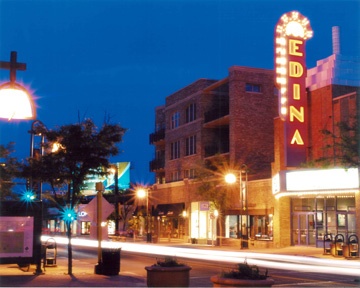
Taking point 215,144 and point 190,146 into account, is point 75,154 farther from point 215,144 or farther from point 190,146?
point 190,146

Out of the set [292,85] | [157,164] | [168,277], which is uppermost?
[292,85]

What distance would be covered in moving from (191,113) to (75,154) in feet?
121

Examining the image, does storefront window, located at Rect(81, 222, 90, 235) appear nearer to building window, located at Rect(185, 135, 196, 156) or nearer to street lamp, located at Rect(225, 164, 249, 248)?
building window, located at Rect(185, 135, 196, 156)

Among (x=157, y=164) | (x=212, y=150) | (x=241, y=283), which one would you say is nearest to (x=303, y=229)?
(x=212, y=150)

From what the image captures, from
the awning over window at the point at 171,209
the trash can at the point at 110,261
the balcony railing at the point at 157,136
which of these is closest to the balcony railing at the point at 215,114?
the awning over window at the point at 171,209

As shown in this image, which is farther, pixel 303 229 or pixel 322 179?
pixel 303 229

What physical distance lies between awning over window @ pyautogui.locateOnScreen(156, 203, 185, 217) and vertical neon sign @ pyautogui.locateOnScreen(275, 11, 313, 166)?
1922 cm

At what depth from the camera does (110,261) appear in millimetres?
19844

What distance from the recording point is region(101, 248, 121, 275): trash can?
65.0ft

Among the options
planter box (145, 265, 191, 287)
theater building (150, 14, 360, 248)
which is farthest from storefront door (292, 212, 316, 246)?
planter box (145, 265, 191, 287)

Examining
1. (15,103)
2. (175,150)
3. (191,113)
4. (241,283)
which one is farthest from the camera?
(175,150)

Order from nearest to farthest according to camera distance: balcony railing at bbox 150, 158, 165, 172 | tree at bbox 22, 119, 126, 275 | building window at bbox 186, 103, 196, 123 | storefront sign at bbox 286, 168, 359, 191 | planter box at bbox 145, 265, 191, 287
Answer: planter box at bbox 145, 265, 191, 287, tree at bbox 22, 119, 126, 275, storefront sign at bbox 286, 168, 359, 191, building window at bbox 186, 103, 196, 123, balcony railing at bbox 150, 158, 165, 172

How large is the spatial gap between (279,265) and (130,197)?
151ft

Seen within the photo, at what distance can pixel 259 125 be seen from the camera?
50.2 meters
